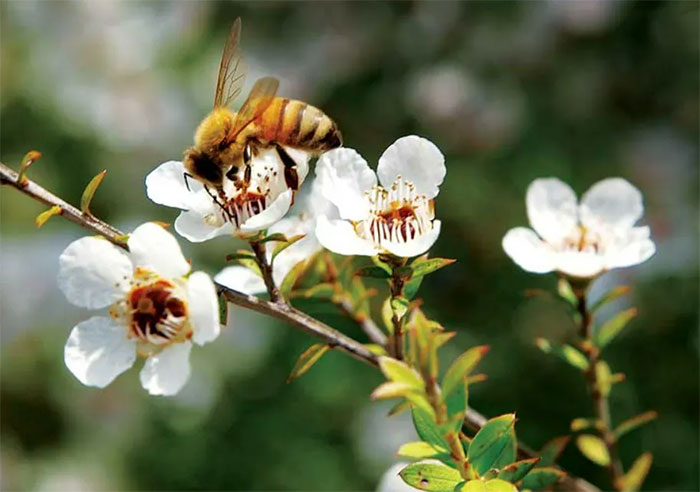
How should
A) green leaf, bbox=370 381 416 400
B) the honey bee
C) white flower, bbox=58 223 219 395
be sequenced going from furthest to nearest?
the honey bee → white flower, bbox=58 223 219 395 → green leaf, bbox=370 381 416 400

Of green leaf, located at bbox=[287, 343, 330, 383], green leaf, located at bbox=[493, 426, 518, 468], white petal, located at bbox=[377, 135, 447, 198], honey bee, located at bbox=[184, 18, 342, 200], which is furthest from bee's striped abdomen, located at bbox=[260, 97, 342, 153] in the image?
green leaf, located at bbox=[493, 426, 518, 468]

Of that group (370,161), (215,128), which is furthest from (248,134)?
(370,161)

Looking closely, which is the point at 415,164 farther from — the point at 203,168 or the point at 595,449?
the point at 595,449

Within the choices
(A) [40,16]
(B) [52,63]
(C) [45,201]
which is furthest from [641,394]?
(A) [40,16]

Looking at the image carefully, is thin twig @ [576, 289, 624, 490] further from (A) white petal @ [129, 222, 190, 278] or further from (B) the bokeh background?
(B) the bokeh background

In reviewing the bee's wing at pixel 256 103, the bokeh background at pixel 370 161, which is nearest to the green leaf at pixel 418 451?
the bee's wing at pixel 256 103

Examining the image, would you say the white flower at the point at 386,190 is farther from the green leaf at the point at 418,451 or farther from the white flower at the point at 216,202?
the green leaf at the point at 418,451

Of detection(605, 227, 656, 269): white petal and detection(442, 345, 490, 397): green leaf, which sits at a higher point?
detection(605, 227, 656, 269): white petal

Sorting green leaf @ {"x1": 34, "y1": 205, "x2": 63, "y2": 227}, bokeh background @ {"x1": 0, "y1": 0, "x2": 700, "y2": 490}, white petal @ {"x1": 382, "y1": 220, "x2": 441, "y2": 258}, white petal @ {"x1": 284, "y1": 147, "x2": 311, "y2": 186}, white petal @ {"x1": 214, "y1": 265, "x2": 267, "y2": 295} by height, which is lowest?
green leaf @ {"x1": 34, "y1": 205, "x2": 63, "y2": 227}
